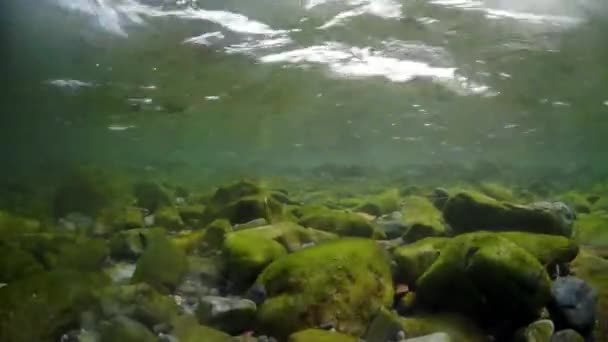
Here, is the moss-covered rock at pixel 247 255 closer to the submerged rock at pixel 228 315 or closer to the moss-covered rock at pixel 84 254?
the submerged rock at pixel 228 315

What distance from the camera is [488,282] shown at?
424 cm

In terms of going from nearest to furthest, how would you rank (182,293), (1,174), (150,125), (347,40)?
(182,293)
(1,174)
(347,40)
(150,125)

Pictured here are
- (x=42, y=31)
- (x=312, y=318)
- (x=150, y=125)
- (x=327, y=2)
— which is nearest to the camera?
(x=312, y=318)

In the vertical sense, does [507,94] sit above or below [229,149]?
above

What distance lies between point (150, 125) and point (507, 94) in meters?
6.70

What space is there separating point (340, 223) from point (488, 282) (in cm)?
185

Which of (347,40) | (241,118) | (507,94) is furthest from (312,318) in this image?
(507,94)

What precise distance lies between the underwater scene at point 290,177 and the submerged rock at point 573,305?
0.06 feet

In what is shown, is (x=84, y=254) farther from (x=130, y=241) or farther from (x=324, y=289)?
(x=324, y=289)

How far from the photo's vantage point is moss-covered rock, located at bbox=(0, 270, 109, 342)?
391cm

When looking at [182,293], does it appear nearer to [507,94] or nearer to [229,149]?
[229,149]

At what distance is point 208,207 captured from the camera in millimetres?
5789

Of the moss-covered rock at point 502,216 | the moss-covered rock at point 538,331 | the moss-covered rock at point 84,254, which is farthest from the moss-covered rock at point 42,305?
the moss-covered rock at point 502,216

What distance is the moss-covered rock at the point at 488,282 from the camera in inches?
163
